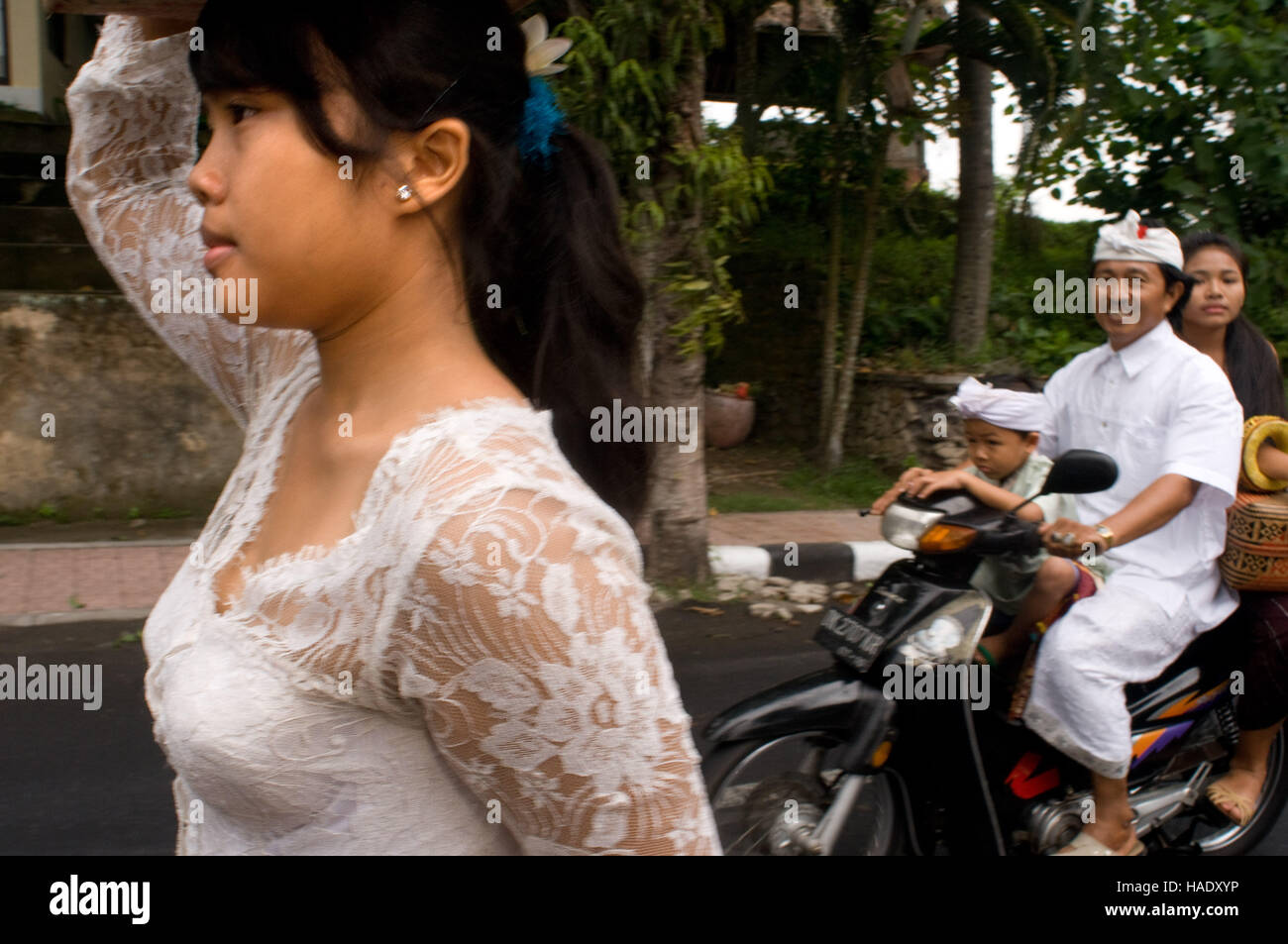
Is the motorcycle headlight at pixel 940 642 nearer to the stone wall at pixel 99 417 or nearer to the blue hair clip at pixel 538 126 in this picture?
the blue hair clip at pixel 538 126

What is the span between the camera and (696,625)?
5.74 m

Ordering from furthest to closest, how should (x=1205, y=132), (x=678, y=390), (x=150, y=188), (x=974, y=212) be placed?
(x=974, y=212) → (x=1205, y=132) → (x=678, y=390) → (x=150, y=188)

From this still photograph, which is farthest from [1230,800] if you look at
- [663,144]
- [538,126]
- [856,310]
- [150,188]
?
[856,310]

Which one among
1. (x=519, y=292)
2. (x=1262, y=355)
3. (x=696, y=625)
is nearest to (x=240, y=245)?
(x=519, y=292)

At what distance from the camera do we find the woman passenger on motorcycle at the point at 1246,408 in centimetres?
314

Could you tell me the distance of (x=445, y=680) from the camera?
1029 millimetres

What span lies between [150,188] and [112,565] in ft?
17.3

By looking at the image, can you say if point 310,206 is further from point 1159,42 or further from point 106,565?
point 1159,42

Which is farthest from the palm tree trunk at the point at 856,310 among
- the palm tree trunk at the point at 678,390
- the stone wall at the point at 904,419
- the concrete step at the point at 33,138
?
the concrete step at the point at 33,138

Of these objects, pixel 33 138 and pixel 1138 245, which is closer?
pixel 1138 245

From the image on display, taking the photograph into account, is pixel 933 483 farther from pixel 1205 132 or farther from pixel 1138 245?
pixel 1205 132

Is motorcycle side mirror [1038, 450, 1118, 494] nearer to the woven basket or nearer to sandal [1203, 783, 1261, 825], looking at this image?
the woven basket

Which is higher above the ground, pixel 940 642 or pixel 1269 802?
pixel 940 642

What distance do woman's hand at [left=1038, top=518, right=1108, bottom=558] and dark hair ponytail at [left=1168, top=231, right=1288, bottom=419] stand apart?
137 centimetres
